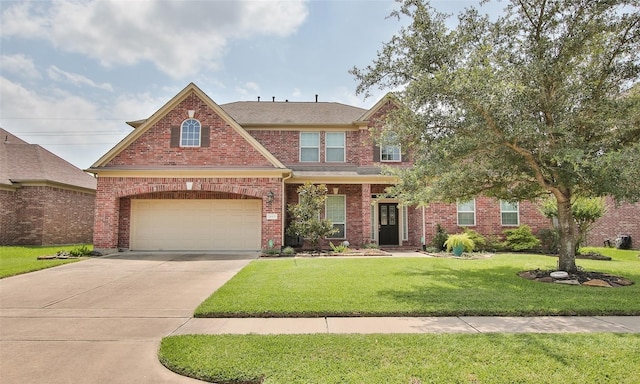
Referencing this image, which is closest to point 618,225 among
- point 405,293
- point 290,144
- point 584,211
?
point 584,211

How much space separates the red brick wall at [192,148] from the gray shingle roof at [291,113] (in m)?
2.61

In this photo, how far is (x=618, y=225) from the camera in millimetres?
16938

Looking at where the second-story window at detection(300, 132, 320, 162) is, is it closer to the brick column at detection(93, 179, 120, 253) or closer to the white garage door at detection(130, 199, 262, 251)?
the white garage door at detection(130, 199, 262, 251)

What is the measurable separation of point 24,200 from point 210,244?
10548mm

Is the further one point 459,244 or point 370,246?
point 370,246

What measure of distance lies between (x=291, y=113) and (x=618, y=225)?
54.6ft

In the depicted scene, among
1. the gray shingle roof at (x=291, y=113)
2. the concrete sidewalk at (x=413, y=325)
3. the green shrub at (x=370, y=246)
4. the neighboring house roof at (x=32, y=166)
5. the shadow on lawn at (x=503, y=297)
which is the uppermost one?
the gray shingle roof at (x=291, y=113)

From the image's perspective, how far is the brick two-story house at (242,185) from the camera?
14.3 metres

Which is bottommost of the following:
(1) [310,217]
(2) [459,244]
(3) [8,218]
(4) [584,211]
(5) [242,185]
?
(2) [459,244]

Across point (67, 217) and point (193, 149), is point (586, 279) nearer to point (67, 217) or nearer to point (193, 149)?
point (193, 149)

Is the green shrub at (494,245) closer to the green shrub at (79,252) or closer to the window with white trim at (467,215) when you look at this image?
the window with white trim at (467,215)

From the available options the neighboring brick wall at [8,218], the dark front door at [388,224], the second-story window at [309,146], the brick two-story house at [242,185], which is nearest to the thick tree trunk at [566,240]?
the brick two-story house at [242,185]

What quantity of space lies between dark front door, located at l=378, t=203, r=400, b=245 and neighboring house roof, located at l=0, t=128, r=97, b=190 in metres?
16.5

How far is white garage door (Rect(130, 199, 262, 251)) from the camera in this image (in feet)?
50.1
